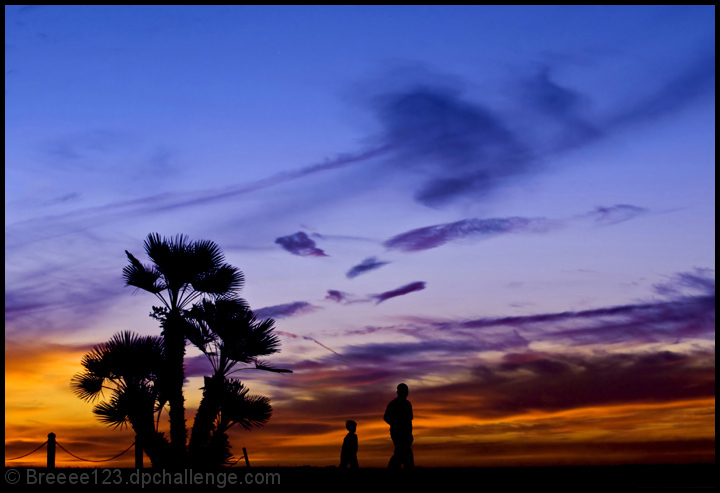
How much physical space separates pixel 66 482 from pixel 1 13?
10899 mm

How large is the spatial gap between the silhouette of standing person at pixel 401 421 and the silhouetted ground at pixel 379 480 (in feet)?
1.64

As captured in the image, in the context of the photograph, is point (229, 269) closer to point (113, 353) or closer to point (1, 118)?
point (113, 353)

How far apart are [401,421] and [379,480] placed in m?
1.53

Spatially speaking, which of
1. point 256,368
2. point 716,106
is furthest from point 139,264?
point 716,106

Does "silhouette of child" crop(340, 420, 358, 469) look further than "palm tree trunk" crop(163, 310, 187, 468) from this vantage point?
No

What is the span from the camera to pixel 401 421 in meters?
14.7

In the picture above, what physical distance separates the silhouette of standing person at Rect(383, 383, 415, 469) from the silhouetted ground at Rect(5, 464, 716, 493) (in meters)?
0.50

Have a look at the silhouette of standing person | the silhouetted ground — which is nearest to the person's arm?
the silhouette of standing person

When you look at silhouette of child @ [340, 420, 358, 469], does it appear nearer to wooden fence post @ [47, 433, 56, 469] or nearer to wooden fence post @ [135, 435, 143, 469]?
wooden fence post @ [135, 435, 143, 469]

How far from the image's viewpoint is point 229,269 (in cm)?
2286

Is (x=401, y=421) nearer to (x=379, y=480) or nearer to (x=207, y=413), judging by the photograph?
(x=379, y=480)

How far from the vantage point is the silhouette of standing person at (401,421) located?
14.7m

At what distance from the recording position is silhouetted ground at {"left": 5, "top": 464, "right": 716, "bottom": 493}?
583 inches

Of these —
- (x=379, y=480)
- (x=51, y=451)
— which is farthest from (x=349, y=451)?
(x=51, y=451)
